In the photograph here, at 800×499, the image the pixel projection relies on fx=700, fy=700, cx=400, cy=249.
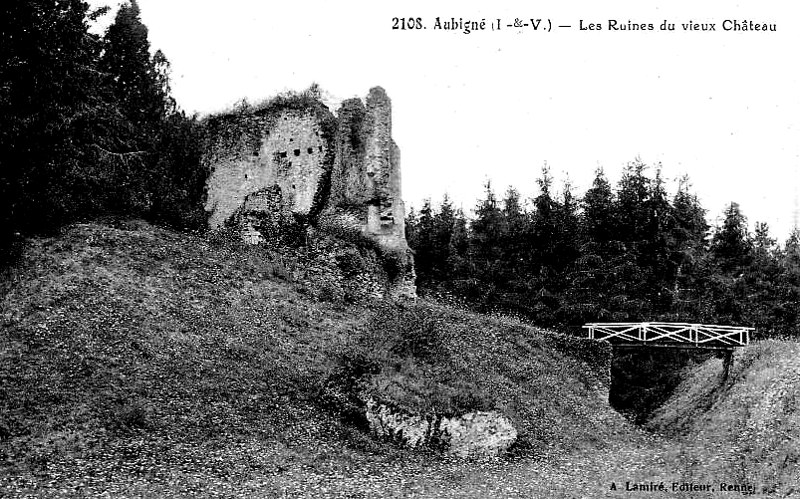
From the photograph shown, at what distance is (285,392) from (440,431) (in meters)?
3.54

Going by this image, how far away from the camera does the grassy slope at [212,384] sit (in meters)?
11.9

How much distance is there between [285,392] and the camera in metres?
15.6

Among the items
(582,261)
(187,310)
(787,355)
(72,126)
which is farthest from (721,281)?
(72,126)

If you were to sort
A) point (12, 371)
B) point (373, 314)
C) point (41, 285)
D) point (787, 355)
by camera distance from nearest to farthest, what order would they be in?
point (12, 371) → point (41, 285) → point (787, 355) → point (373, 314)

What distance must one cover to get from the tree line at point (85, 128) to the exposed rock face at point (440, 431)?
10379mm

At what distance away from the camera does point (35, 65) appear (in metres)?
17.3

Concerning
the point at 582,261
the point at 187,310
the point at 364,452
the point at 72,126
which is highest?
the point at 72,126

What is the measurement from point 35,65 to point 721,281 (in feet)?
102

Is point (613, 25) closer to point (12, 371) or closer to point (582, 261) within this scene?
point (12, 371)

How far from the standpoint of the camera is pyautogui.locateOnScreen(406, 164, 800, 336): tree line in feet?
108

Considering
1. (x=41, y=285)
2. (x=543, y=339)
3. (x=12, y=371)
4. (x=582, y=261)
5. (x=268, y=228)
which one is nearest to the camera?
(x=12, y=371)

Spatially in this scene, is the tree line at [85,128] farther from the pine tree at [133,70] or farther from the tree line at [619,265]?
the tree line at [619,265]

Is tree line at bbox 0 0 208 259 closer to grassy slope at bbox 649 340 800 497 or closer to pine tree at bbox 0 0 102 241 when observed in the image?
pine tree at bbox 0 0 102 241

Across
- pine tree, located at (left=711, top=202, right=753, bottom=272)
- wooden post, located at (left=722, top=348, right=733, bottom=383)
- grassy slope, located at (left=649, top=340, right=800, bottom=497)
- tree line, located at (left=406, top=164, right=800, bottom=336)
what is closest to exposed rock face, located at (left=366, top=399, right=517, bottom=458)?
grassy slope, located at (left=649, top=340, right=800, bottom=497)
